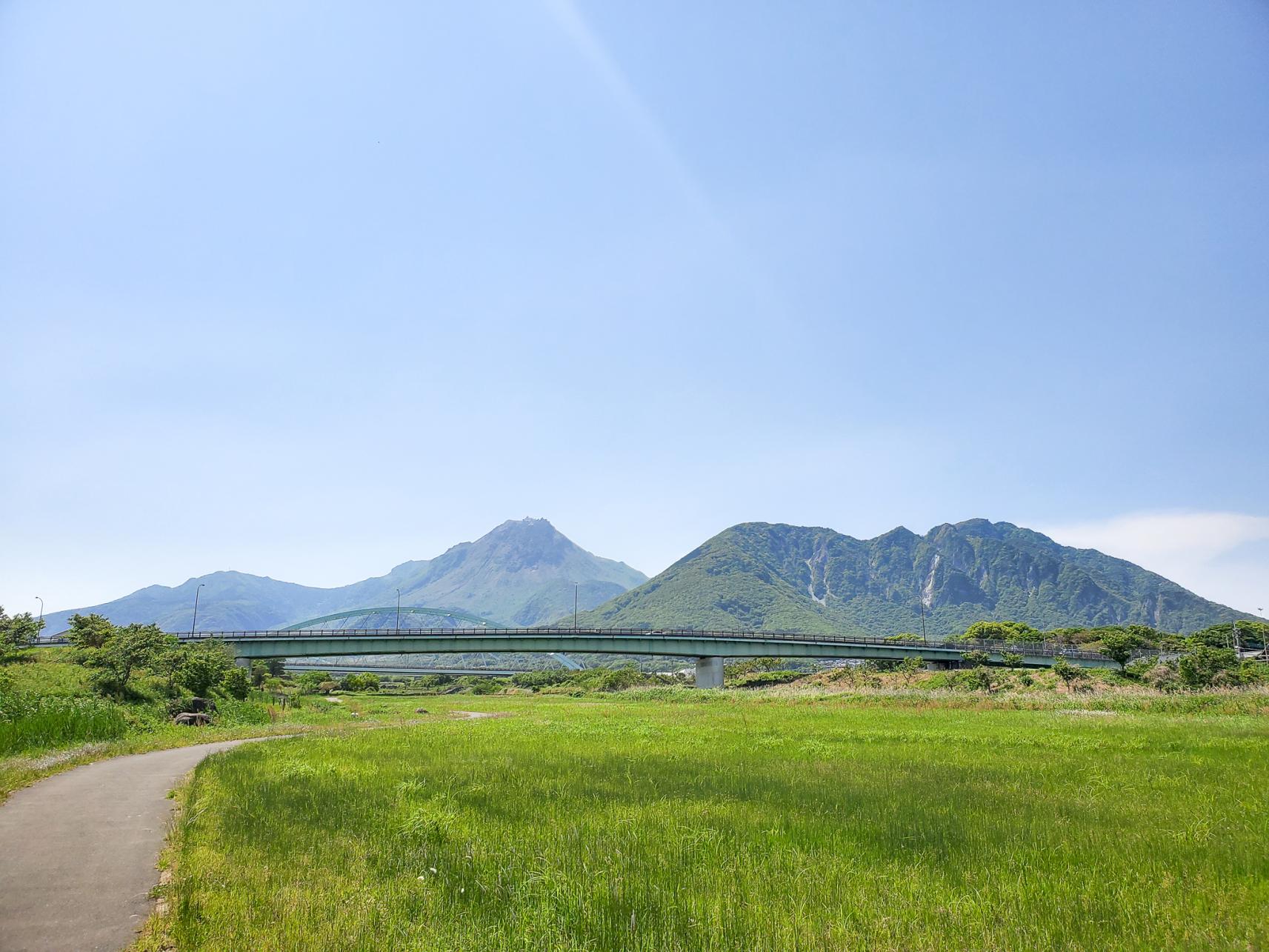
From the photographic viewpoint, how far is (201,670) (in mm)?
45875

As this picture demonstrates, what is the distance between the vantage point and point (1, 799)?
15.0m

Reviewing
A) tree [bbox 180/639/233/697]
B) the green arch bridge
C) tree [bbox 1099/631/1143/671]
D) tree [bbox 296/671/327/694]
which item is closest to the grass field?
tree [bbox 180/639/233/697]

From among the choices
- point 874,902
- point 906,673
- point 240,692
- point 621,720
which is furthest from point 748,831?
point 906,673

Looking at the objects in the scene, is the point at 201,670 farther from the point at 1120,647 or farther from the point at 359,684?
the point at 1120,647

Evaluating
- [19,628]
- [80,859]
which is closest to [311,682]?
[19,628]

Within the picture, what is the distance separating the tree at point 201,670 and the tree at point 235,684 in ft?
1.41

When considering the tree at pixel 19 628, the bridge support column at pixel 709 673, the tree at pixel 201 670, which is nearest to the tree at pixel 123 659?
the tree at pixel 201 670

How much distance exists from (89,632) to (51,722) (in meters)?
45.9

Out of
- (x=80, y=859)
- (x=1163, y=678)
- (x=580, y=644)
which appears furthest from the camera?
(x=580, y=644)

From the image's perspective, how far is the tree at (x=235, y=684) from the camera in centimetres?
5119

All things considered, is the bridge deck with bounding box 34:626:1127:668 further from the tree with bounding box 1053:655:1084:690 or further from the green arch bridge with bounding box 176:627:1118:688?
the tree with bounding box 1053:655:1084:690

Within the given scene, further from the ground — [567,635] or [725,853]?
[725,853]

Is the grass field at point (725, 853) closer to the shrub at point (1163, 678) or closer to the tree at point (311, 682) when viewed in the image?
the shrub at point (1163, 678)

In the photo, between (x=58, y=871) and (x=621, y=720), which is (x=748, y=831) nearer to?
(x=58, y=871)
